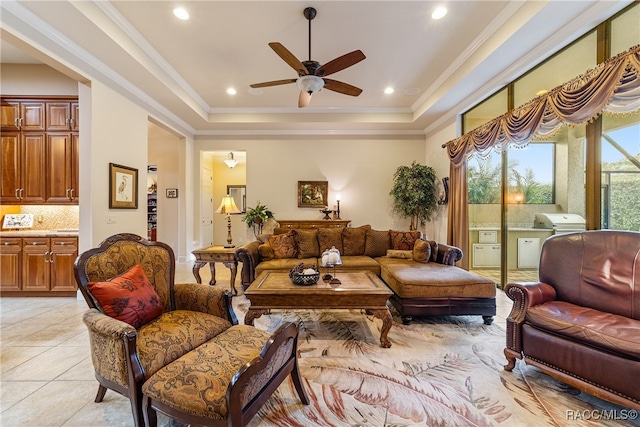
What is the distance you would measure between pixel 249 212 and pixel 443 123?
15.6 ft

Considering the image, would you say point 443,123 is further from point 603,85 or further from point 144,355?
point 144,355

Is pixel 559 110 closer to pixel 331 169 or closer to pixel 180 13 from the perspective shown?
pixel 180 13

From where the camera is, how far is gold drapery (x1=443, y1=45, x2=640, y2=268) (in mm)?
2205

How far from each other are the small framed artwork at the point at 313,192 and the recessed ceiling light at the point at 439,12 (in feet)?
13.4

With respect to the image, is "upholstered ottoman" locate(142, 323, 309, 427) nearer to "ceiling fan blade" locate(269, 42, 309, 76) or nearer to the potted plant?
"ceiling fan blade" locate(269, 42, 309, 76)

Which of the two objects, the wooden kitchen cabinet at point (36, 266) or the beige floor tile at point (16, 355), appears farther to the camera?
the wooden kitchen cabinet at point (36, 266)

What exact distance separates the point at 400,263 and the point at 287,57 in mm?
2966

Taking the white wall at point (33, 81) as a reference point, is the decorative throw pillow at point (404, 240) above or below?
below

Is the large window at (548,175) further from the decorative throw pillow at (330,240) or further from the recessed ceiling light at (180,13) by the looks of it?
the recessed ceiling light at (180,13)

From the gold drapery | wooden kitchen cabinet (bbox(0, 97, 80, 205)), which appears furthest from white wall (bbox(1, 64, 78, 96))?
the gold drapery

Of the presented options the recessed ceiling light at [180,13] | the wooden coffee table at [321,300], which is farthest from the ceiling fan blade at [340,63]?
the wooden coffee table at [321,300]

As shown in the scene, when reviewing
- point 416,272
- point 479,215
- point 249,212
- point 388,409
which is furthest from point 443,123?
point 388,409

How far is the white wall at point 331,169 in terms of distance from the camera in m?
6.61

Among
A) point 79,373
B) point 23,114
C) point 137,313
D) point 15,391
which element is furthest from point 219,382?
point 23,114
